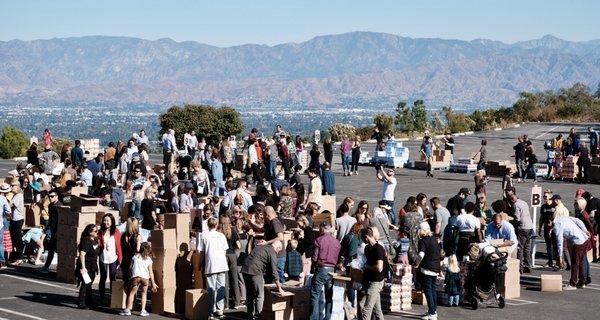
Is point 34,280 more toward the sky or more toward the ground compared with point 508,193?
more toward the ground

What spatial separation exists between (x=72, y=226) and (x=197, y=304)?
3.73 m

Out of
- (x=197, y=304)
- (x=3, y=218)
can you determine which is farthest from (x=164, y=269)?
(x=3, y=218)

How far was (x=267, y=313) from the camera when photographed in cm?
1623

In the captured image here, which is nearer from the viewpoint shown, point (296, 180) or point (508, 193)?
point (508, 193)

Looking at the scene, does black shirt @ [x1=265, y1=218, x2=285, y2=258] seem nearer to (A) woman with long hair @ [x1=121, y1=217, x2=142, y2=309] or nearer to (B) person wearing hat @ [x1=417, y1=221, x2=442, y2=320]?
(A) woman with long hair @ [x1=121, y1=217, x2=142, y2=309]

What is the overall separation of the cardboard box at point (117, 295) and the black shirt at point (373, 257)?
13.7 ft

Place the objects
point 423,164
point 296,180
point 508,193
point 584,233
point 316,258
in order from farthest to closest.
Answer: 1. point 423,164
2. point 296,180
3. point 508,193
4. point 584,233
5. point 316,258

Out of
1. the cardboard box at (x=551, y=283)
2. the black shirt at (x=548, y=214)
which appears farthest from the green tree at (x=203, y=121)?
the cardboard box at (x=551, y=283)

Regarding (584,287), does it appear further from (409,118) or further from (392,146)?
(409,118)

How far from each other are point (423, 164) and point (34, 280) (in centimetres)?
2407

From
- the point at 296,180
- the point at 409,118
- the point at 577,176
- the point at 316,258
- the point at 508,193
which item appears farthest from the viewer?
the point at 409,118

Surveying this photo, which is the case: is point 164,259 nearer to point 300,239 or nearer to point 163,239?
point 163,239

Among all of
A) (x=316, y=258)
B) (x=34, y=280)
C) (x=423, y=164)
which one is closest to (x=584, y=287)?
(x=316, y=258)

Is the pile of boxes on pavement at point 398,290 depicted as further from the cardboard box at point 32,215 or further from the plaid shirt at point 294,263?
the cardboard box at point 32,215
